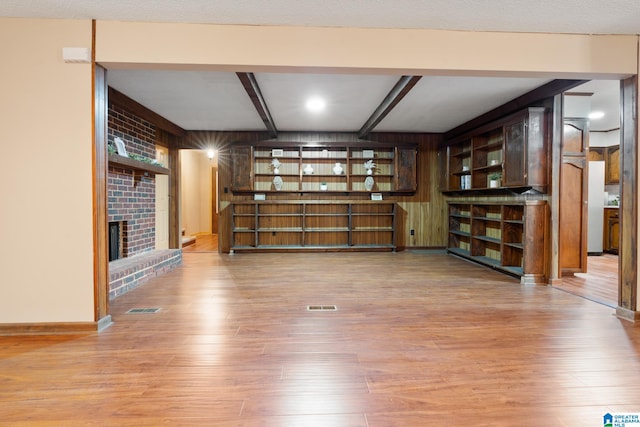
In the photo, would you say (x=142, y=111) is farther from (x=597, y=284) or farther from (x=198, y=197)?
(x=597, y=284)

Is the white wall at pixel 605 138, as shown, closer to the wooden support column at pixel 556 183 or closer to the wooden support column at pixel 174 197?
the wooden support column at pixel 556 183

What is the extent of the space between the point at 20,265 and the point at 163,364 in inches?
59.5

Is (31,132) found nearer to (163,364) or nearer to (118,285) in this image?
(118,285)

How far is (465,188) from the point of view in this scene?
19.7 ft

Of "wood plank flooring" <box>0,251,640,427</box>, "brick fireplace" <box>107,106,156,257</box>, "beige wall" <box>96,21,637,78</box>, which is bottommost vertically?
"wood plank flooring" <box>0,251,640,427</box>

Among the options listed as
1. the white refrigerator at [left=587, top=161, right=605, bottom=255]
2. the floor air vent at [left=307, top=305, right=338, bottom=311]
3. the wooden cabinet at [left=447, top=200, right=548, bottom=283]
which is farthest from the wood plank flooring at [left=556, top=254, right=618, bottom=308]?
the floor air vent at [left=307, top=305, right=338, bottom=311]

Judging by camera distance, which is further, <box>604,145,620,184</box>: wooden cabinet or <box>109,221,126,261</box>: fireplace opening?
<box>604,145,620,184</box>: wooden cabinet

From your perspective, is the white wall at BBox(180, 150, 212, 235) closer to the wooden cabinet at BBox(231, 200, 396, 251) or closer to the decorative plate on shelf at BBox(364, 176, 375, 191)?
the wooden cabinet at BBox(231, 200, 396, 251)

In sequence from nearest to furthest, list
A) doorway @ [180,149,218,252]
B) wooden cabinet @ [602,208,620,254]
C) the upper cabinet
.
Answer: the upper cabinet < wooden cabinet @ [602,208,620,254] < doorway @ [180,149,218,252]

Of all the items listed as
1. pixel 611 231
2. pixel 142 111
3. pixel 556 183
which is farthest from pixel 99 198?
pixel 611 231

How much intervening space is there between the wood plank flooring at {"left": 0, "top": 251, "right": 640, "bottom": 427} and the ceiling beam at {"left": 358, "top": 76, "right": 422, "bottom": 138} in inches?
91.5

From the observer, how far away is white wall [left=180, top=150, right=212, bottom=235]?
30.2ft

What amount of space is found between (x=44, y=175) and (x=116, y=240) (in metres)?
2.19

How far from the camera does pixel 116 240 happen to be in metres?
4.54
